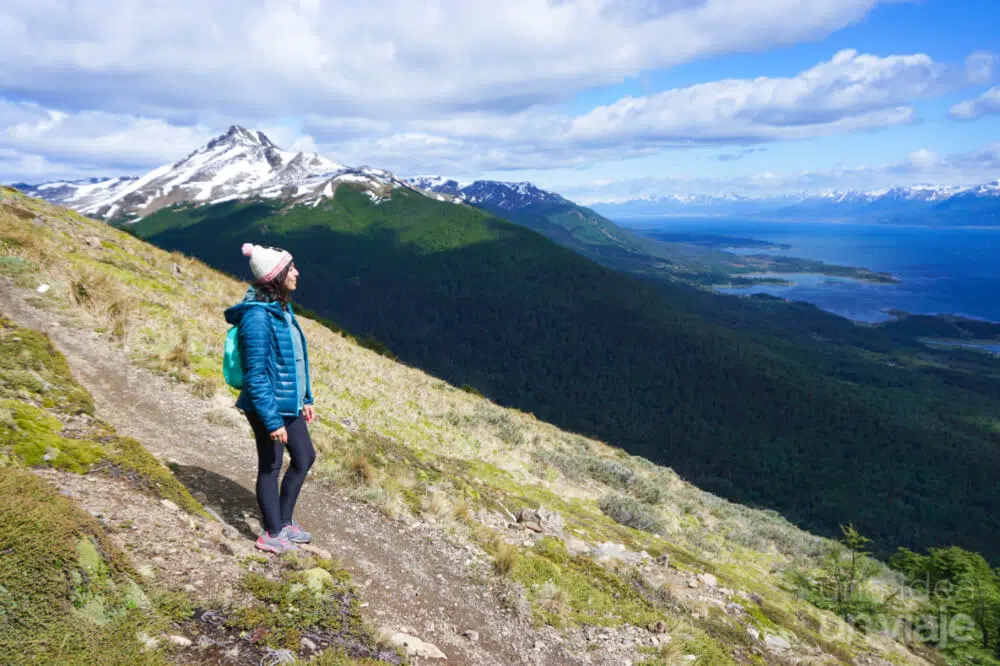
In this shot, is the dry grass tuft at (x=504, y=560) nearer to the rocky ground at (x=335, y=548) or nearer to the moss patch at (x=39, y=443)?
the rocky ground at (x=335, y=548)

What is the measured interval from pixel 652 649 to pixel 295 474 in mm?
4570

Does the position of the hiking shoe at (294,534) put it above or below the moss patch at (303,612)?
above

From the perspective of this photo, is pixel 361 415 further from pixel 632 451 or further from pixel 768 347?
pixel 768 347

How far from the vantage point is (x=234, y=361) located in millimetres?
4691

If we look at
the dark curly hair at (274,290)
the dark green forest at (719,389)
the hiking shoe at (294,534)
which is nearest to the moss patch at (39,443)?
the hiking shoe at (294,534)

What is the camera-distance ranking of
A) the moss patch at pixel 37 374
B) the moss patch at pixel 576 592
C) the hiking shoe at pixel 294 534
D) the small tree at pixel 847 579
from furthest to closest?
the small tree at pixel 847 579 < the moss patch at pixel 37 374 < the moss patch at pixel 576 592 < the hiking shoe at pixel 294 534

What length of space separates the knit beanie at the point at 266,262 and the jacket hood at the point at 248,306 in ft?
0.49

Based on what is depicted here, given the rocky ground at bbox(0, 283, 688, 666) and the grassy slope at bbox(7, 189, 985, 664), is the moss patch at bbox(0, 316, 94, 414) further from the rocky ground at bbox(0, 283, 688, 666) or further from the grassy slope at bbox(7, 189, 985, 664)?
the grassy slope at bbox(7, 189, 985, 664)

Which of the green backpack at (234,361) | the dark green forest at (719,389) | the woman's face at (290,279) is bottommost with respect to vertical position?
the dark green forest at (719,389)

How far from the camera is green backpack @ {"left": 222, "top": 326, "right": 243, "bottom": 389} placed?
4641mm

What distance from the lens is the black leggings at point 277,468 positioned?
501cm

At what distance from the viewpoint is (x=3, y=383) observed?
6594 millimetres

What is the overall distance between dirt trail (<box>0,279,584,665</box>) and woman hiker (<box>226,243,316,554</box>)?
2.03ft

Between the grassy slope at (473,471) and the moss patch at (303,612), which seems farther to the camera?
the grassy slope at (473,471)
